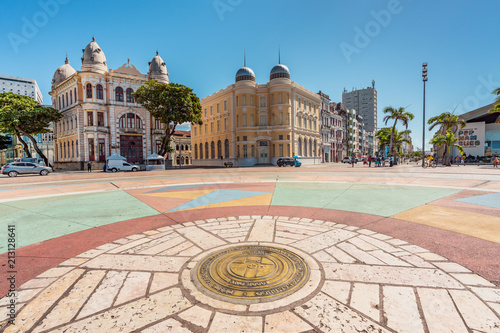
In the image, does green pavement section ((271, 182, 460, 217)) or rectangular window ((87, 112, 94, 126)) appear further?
rectangular window ((87, 112, 94, 126))

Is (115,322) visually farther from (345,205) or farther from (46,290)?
(345,205)

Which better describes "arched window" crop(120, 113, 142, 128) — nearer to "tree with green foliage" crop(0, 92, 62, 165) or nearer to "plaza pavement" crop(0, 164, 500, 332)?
"tree with green foliage" crop(0, 92, 62, 165)

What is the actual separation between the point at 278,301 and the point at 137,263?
2019 mm

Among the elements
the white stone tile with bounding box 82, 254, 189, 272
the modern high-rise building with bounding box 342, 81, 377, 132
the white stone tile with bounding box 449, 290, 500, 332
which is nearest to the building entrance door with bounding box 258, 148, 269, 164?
the white stone tile with bounding box 82, 254, 189, 272

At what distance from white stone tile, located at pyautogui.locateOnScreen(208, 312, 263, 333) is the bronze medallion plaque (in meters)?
0.30

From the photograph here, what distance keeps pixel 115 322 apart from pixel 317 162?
2039 inches

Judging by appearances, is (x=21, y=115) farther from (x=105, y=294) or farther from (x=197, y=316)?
(x=197, y=316)

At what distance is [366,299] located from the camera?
2381mm

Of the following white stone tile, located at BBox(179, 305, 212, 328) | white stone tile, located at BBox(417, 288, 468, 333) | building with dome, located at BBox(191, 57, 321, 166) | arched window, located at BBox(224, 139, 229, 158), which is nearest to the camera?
white stone tile, located at BBox(417, 288, 468, 333)

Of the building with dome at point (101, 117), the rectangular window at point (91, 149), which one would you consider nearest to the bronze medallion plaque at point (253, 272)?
the building with dome at point (101, 117)

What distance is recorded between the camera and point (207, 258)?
3342 mm

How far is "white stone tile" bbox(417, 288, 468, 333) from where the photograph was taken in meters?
1.97

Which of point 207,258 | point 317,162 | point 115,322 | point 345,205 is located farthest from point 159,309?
point 317,162

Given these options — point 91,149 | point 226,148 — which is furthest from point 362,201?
point 91,149
